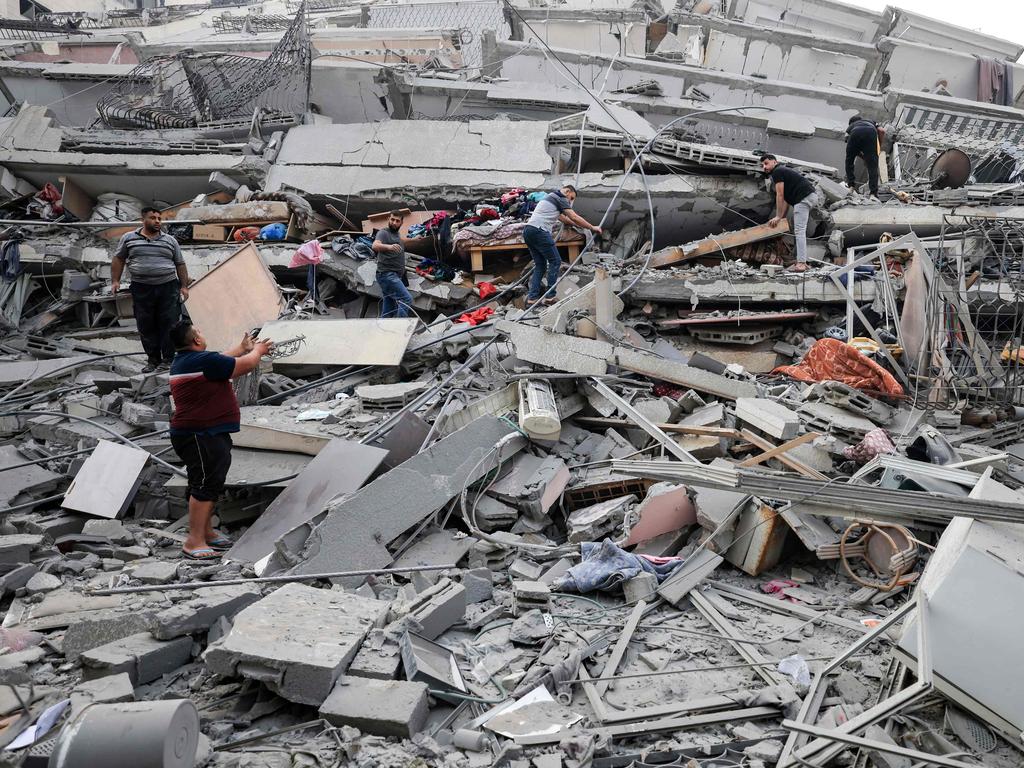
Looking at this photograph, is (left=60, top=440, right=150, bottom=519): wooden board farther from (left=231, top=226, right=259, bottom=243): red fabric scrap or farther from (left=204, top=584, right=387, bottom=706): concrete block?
(left=231, top=226, right=259, bottom=243): red fabric scrap

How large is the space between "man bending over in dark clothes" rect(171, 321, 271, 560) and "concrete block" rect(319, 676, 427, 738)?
2.11m

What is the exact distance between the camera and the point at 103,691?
9.75 feet

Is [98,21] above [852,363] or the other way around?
above

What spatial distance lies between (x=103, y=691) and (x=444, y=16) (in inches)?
867

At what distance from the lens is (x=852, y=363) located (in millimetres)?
6805

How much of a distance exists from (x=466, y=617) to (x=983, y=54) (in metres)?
23.0

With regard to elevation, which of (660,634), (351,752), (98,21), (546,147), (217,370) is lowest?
(660,634)

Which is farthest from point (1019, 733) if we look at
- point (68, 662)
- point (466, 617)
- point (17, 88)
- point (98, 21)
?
point (98, 21)

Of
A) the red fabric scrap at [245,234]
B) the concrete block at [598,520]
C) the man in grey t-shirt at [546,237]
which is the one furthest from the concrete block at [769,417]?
the red fabric scrap at [245,234]

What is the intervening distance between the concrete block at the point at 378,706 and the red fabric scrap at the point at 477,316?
5.16m

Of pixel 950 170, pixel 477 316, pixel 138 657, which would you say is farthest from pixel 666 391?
pixel 950 170

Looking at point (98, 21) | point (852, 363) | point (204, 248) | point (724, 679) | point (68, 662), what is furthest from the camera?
point (98, 21)

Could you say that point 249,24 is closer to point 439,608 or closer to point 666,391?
point 666,391

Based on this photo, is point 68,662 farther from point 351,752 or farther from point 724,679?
point 724,679
